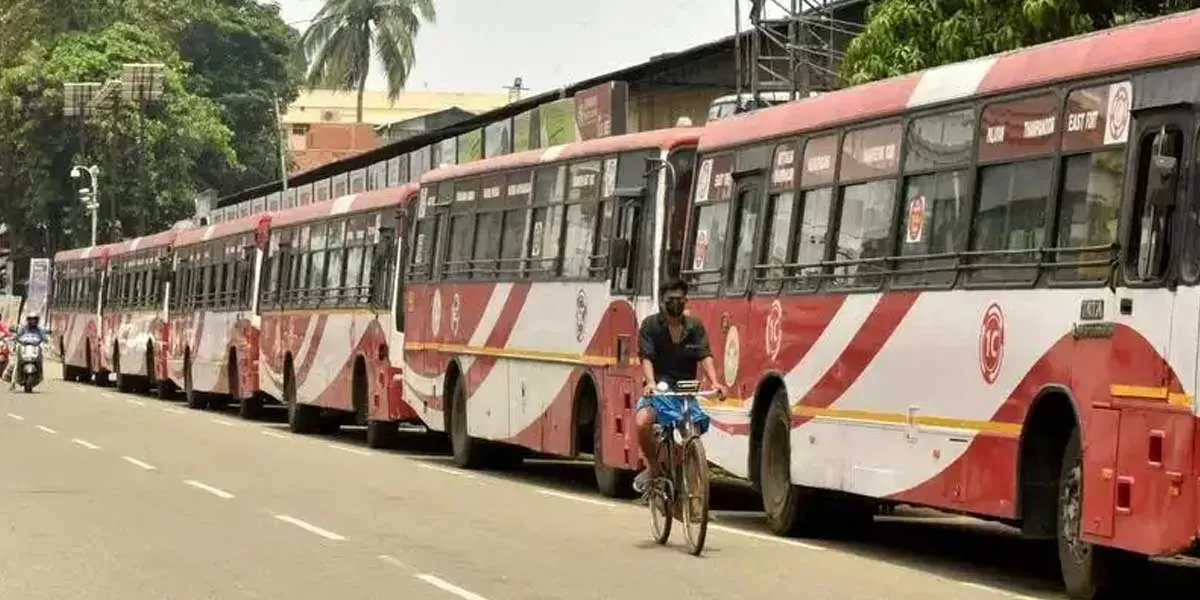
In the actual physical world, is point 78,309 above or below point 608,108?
below

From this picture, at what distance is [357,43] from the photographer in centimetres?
9069

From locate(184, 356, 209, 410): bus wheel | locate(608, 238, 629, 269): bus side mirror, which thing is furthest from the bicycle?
locate(184, 356, 209, 410): bus wheel

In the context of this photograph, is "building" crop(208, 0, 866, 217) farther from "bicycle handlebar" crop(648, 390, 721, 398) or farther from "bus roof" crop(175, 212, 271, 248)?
"bicycle handlebar" crop(648, 390, 721, 398)

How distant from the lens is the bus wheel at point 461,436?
86.0ft

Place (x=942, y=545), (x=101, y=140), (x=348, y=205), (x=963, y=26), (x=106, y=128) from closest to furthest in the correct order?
(x=942, y=545) → (x=963, y=26) → (x=348, y=205) → (x=106, y=128) → (x=101, y=140)

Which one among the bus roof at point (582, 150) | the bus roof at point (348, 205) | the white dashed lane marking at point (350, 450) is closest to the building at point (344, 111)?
the bus roof at point (348, 205)

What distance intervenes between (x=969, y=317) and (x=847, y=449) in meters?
2.06

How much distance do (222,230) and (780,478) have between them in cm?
2588

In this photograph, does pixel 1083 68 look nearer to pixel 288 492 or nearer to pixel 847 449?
pixel 847 449

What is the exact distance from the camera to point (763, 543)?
17078mm

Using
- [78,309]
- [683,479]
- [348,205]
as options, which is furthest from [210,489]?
[78,309]

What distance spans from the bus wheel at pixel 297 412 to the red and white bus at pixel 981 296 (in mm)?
16372

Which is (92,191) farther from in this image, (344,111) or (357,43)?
(344,111)

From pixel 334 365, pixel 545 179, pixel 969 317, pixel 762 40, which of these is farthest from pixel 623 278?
pixel 762 40
